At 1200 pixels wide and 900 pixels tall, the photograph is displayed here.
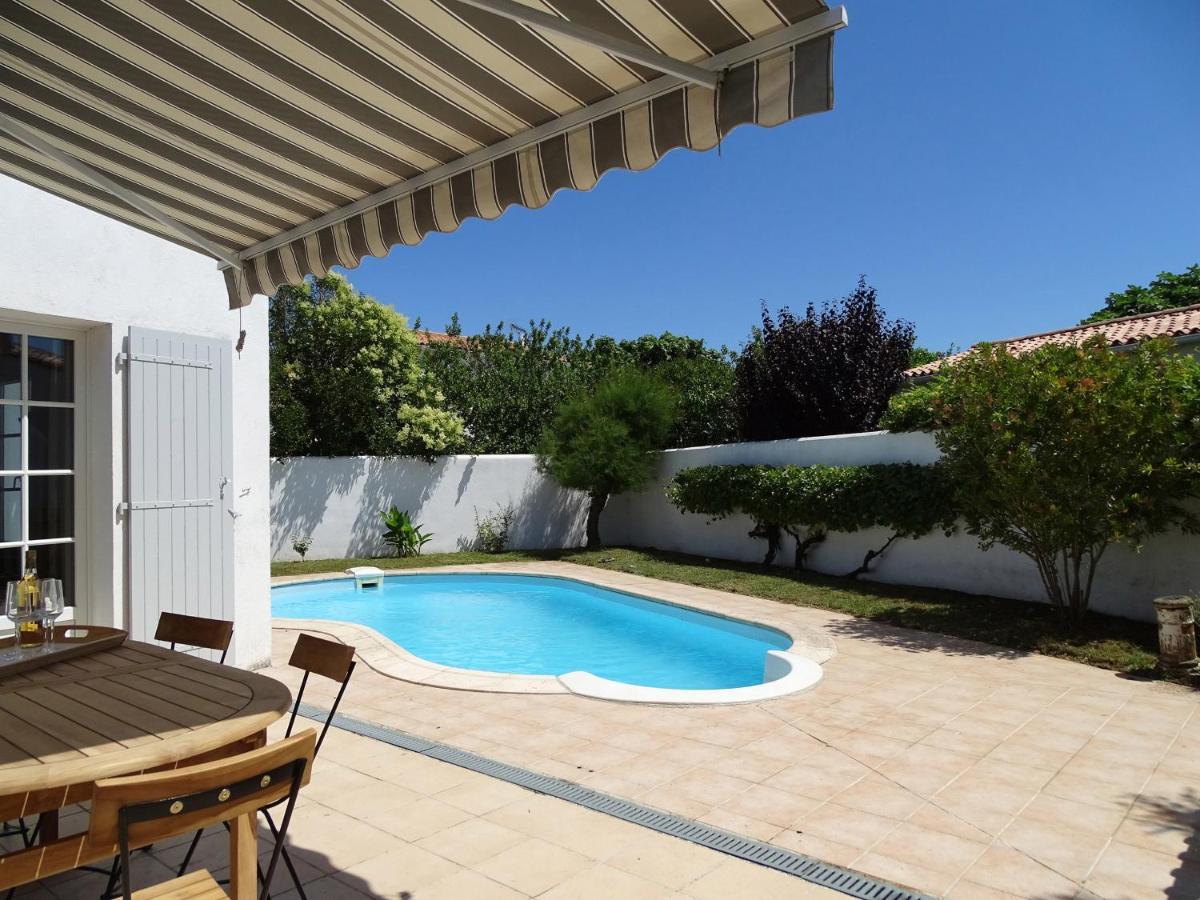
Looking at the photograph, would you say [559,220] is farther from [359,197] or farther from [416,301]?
[359,197]

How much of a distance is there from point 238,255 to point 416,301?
20.0 metres

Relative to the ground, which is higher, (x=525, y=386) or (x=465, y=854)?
(x=525, y=386)

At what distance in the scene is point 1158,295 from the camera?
109 ft

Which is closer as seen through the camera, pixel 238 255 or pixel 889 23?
pixel 238 255

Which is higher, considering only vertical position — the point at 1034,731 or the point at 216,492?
the point at 216,492

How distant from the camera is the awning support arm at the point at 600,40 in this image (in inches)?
95.7

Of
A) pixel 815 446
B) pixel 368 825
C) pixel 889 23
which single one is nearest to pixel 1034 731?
pixel 368 825

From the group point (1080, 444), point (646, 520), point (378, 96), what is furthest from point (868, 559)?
point (378, 96)

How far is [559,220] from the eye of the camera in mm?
31172

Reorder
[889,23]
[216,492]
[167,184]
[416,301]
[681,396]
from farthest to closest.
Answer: [416,301], [681,396], [889,23], [216,492], [167,184]

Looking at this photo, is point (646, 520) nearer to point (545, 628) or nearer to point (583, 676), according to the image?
point (545, 628)

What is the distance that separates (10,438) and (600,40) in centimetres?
556

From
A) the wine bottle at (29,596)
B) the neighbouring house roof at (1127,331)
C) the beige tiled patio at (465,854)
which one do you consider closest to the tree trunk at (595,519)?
the neighbouring house roof at (1127,331)

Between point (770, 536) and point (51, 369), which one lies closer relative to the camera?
point (51, 369)
